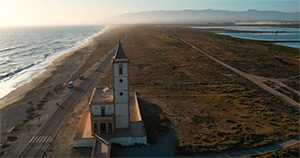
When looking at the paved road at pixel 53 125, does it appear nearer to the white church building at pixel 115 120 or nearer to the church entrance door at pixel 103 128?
the white church building at pixel 115 120

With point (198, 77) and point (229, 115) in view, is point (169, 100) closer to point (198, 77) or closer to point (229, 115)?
point (229, 115)

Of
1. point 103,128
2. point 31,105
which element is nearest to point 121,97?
point 103,128

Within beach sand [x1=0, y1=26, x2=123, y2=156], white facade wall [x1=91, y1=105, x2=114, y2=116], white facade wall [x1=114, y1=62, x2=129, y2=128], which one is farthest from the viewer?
beach sand [x1=0, y1=26, x2=123, y2=156]

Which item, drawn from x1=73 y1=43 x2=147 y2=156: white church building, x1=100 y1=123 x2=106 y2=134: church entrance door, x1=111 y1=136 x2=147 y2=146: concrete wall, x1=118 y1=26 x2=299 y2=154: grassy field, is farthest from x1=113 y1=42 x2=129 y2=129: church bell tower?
x1=118 y1=26 x2=299 y2=154: grassy field

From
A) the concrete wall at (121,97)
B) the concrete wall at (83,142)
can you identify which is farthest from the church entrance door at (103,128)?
the concrete wall at (121,97)

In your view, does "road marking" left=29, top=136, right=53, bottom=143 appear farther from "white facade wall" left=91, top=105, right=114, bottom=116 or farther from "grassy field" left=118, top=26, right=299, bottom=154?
"grassy field" left=118, top=26, right=299, bottom=154

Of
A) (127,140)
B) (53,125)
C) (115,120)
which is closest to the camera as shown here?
(127,140)

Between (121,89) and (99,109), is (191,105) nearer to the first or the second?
(121,89)
